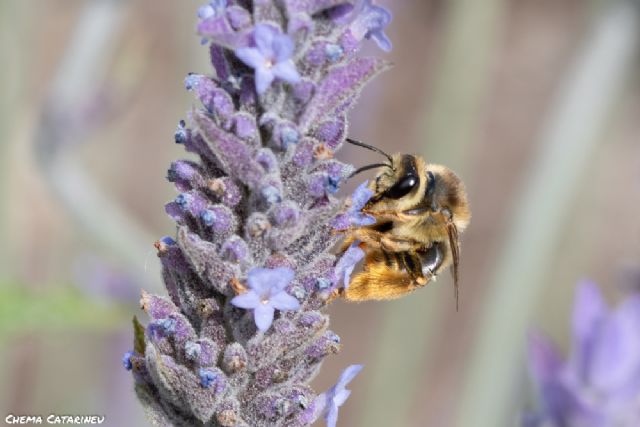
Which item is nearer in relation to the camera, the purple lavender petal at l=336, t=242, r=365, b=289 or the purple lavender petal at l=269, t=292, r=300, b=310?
the purple lavender petal at l=269, t=292, r=300, b=310

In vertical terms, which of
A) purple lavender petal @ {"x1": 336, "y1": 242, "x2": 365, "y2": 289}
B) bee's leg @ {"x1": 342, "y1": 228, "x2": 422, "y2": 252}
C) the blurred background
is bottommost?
purple lavender petal @ {"x1": 336, "y1": 242, "x2": 365, "y2": 289}

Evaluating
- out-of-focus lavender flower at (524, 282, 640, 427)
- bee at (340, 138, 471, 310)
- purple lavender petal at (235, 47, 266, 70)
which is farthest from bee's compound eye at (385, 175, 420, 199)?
out-of-focus lavender flower at (524, 282, 640, 427)

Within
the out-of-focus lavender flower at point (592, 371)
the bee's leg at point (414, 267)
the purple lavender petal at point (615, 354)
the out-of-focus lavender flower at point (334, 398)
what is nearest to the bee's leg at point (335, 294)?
the out-of-focus lavender flower at point (334, 398)

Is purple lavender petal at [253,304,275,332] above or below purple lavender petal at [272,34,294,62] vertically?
below

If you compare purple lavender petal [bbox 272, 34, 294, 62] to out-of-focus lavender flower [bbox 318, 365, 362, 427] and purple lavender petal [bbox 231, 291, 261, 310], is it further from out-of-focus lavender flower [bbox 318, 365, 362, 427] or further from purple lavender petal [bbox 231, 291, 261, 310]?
out-of-focus lavender flower [bbox 318, 365, 362, 427]

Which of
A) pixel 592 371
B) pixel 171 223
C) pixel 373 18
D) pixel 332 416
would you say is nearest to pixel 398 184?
pixel 373 18

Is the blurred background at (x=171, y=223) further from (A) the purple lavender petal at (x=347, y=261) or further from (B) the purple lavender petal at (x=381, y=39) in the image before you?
(B) the purple lavender petal at (x=381, y=39)

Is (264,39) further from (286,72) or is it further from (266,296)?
(266,296)
